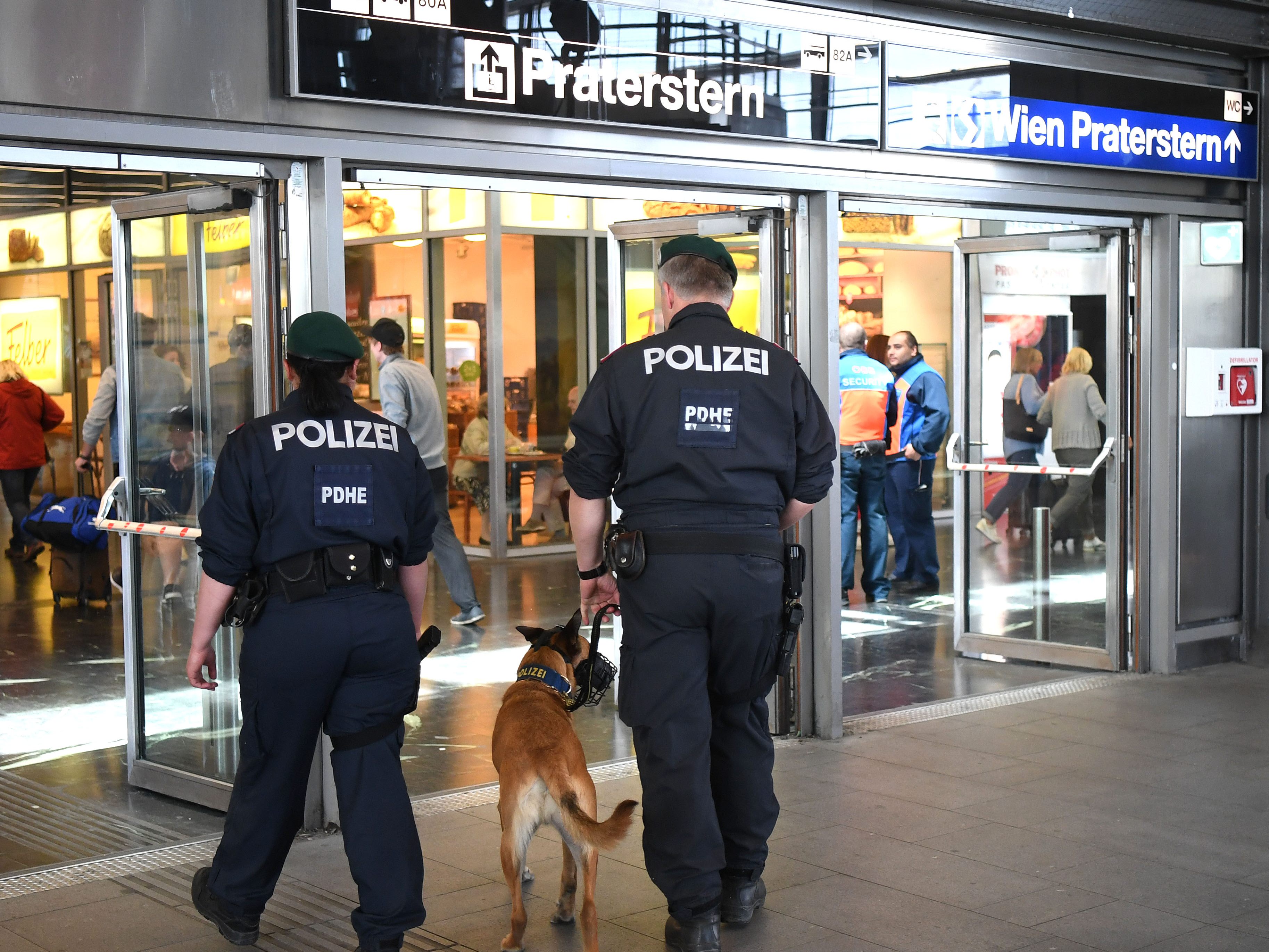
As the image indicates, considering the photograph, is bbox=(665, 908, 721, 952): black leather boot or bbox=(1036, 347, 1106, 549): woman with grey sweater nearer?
bbox=(665, 908, 721, 952): black leather boot

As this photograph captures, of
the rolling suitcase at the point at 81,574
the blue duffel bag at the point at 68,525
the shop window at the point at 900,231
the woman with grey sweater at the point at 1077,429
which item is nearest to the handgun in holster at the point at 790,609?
the woman with grey sweater at the point at 1077,429

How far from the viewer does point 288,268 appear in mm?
4844

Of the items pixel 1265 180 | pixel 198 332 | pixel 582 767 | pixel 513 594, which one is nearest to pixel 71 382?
pixel 513 594

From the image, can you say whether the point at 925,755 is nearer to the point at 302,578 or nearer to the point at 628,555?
the point at 628,555

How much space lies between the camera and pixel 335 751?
367 centimetres

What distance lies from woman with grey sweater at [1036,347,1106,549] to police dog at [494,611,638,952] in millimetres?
4566

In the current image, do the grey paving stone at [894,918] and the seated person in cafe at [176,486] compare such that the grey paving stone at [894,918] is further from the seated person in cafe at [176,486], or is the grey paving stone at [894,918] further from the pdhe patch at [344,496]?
the seated person in cafe at [176,486]

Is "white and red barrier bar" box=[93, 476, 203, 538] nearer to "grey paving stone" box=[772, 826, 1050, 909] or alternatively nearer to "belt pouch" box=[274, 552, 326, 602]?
"belt pouch" box=[274, 552, 326, 602]

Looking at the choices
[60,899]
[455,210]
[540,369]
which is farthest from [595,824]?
[455,210]

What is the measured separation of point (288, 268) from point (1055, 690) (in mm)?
4348

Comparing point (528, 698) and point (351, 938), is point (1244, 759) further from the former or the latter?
point (351, 938)

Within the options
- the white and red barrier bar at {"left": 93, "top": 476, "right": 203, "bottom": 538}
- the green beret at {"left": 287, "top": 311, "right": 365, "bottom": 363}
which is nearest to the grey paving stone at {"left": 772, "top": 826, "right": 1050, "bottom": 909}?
the green beret at {"left": 287, "top": 311, "right": 365, "bottom": 363}

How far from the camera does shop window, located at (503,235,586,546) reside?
12500 millimetres

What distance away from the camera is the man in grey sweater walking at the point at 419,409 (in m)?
8.48
